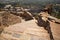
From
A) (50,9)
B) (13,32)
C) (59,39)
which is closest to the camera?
(59,39)

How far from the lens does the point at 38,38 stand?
4.34 metres

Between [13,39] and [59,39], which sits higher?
[59,39]

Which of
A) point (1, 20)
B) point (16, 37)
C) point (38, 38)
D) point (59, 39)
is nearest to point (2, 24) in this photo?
point (1, 20)

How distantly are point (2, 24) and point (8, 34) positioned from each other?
7.52 ft

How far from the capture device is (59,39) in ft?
11.8

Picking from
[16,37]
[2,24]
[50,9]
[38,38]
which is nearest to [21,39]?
[16,37]

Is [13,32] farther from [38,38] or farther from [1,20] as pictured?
[1,20]

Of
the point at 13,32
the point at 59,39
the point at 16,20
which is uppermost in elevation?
the point at 59,39

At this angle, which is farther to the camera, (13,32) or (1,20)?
(1,20)

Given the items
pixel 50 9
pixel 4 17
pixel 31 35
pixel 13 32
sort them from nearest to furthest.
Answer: pixel 31 35, pixel 13 32, pixel 4 17, pixel 50 9

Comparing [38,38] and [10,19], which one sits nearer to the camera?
[38,38]

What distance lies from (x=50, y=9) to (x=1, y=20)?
3.27 meters

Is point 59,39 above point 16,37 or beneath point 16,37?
above

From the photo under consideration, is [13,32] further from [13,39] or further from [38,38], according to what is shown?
[38,38]
